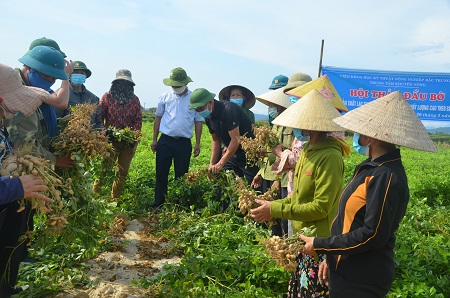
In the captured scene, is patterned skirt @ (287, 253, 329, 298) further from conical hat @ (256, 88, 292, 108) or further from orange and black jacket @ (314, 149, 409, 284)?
conical hat @ (256, 88, 292, 108)

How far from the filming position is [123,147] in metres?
6.19

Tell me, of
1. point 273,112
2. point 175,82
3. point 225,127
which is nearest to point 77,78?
point 175,82

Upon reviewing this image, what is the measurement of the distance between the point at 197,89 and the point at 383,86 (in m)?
5.96

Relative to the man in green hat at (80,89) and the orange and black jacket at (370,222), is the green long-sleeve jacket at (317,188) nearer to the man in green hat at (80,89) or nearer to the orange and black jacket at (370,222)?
the orange and black jacket at (370,222)

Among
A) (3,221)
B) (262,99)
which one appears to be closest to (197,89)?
(262,99)

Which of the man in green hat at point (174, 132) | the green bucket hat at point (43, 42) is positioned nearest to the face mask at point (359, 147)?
the green bucket hat at point (43, 42)

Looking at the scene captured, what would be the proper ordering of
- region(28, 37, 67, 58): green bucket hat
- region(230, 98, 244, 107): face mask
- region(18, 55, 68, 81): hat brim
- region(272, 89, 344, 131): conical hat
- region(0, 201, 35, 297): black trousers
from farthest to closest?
region(230, 98, 244, 107): face mask → region(28, 37, 67, 58): green bucket hat → region(18, 55, 68, 81): hat brim → region(0, 201, 35, 297): black trousers → region(272, 89, 344, 131): conical hat

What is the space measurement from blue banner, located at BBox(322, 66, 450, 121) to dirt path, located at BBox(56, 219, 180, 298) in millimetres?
6209

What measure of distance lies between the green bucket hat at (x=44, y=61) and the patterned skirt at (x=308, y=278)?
7.97ft

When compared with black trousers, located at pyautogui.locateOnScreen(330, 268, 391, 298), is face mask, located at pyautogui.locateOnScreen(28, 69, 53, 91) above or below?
above

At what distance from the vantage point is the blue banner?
952 centimetres

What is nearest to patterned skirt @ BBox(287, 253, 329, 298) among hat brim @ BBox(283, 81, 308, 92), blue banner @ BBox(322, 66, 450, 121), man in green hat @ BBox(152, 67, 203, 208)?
hat brim @ BBox(283, 81, 308, 92)

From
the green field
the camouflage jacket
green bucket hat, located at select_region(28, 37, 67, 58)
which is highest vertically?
green bucket hat, located at select_region(28, 37, 67, 58)

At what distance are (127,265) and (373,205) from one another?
2.91 metres
